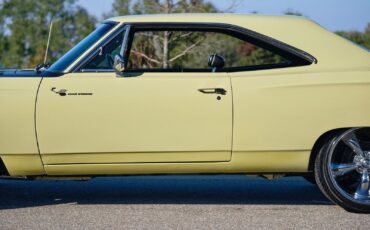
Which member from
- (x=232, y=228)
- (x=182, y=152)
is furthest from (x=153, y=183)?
(x=232, y=228)

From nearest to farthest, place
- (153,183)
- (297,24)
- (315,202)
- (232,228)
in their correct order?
(232,228) → (297,24) → (315,202) → (153,183)

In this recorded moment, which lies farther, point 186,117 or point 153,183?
point 153,183

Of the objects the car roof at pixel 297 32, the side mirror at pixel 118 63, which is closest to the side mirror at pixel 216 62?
the car roof at pixel 297 32

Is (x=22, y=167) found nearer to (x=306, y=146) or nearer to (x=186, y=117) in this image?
(x=186, y=117)

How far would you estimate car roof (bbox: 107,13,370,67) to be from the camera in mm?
5578

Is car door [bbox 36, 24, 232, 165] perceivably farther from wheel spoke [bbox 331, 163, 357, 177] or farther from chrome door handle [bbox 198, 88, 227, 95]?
wheel spoke [bbox 331, 163, 357, 177]

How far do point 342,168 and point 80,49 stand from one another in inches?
91.4

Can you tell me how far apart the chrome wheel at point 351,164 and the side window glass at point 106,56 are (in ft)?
6.17

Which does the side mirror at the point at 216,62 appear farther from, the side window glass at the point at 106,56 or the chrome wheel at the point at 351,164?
the chrome wheel at the point at 351,164

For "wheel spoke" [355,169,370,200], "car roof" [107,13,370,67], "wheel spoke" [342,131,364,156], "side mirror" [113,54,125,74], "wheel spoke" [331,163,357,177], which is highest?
"car roof" [107,13,370,67]

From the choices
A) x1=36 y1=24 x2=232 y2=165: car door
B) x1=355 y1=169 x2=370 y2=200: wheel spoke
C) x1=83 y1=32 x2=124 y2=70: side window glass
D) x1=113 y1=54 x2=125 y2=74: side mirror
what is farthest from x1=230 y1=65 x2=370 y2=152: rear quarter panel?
x1=83 y1=32 x2=124 y2=70: side window glass

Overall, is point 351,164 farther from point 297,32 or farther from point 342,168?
point 297,32

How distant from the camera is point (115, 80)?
545 centimetres

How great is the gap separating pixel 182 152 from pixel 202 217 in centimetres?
53
